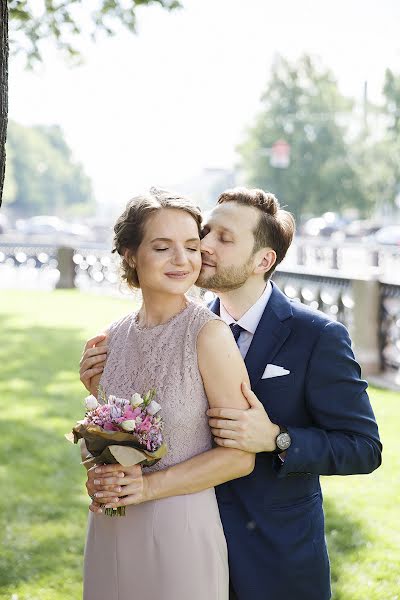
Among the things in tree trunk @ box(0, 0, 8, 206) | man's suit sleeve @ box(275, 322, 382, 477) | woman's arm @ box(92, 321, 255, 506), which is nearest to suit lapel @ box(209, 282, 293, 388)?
man's suit sleeve @ box(275, 322, 382, 477)

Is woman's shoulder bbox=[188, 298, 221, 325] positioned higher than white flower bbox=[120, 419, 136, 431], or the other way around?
woman's shoulder bbox=[188, 298, 221, 325]

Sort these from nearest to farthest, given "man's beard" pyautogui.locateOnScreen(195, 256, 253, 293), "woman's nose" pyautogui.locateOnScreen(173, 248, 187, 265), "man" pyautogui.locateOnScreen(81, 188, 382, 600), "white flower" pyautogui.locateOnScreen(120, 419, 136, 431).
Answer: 1. "white flower" pyautogui.locateOnScreen(120, 419, 136, 431)
2. "woman's nose" pyautogui.locateOnScreen(173, 248, 187, 265)
3. "man" pyautogui.locateOnScreen(81, 188, 382, 600)
4. "man's beard" pyautogui.locateOnScreen(195, 256, 253, 293)

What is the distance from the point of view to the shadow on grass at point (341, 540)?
5.61 m

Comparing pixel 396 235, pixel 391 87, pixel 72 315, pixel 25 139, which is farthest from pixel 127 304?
pixel 25 139

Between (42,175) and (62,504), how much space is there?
11602cm

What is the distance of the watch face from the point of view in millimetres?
2990

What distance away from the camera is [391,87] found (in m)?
64.7

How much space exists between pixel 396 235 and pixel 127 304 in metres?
32.3

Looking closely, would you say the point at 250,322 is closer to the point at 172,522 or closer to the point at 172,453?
the point at 172,453

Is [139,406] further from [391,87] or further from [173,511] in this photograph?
[391,87]

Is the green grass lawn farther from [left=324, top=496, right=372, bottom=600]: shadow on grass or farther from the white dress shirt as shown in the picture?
the white dress shirt

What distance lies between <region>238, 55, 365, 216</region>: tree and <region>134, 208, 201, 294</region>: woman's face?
62.0 m

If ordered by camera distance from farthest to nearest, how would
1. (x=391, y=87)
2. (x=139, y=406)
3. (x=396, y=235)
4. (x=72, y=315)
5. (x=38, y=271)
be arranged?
1. (x=391, y=87)
2. (x=396, y=235)
3. (x=38, y=271)
4. (x=72, y=315)
5. (x=139, y=406)

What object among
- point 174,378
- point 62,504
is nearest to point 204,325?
point 174,378
